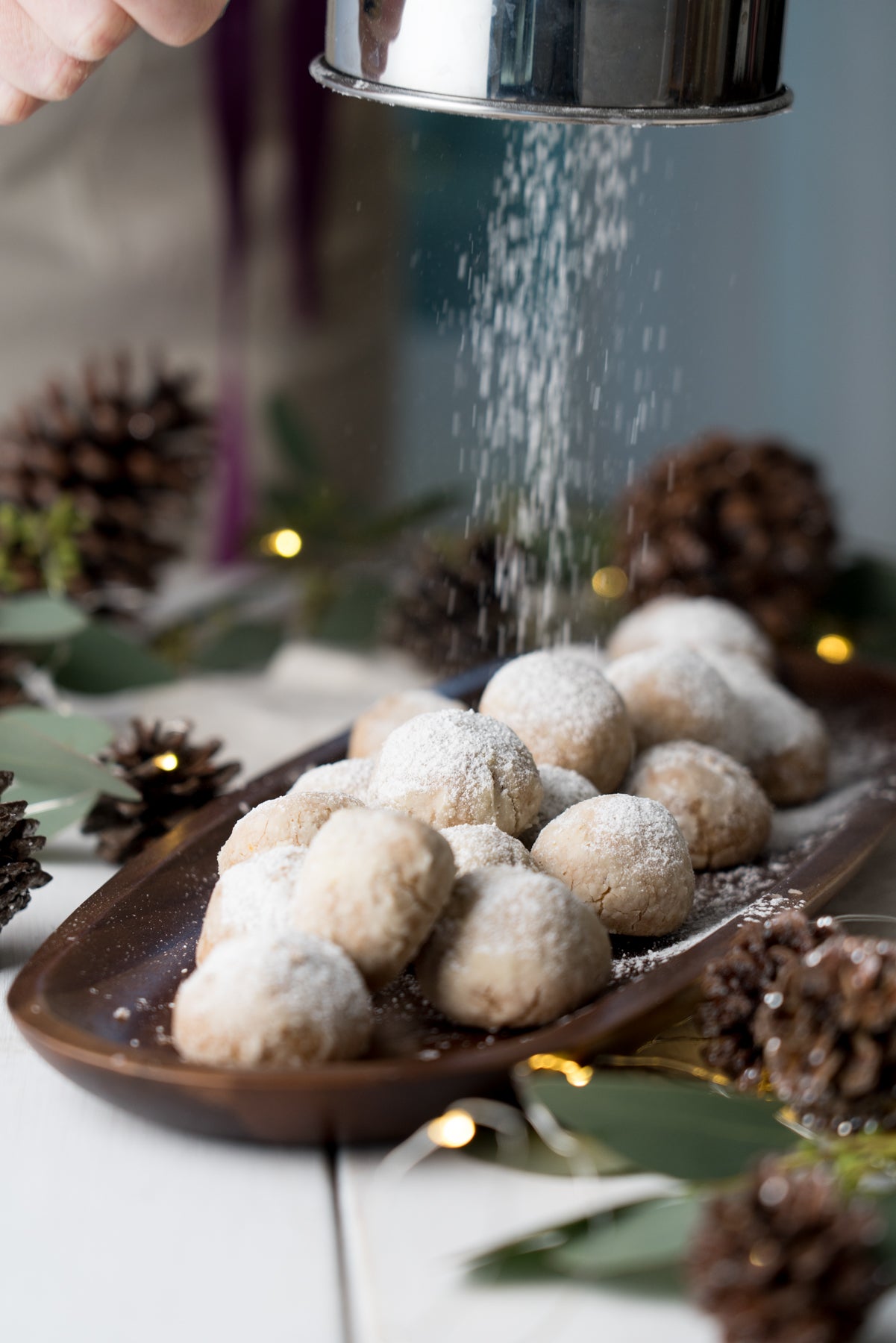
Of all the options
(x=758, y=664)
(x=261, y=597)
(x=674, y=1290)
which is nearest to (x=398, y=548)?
(x=261, y=597)

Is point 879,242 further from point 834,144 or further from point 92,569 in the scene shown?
point 92,569

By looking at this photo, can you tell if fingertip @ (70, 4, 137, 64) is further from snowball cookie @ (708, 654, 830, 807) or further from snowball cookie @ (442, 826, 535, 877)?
snowball cookie @ (708, 654, 830, 807)

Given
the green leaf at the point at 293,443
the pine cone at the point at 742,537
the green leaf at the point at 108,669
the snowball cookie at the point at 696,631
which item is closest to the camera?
the snowball cookie at the point at 696,631

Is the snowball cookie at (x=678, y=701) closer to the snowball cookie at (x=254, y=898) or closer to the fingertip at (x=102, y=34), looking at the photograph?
the snowball cookie at (x=254, y=898)

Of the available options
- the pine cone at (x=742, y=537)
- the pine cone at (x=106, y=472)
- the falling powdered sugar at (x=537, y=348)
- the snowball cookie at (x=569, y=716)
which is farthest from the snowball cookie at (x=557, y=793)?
the pine cone at (x=106, y=472)

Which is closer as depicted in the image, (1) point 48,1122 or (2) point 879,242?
(1) point 48,1122

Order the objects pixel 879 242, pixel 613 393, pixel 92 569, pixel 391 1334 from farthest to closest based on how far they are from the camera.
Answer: pixel 613 393 < pixel 879 242 < pixel 92 569 < pixel 391 1334

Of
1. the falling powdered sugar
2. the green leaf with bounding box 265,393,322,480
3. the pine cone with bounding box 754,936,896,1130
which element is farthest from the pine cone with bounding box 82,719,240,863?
the green leaf with bounding box 265,393,322,480
